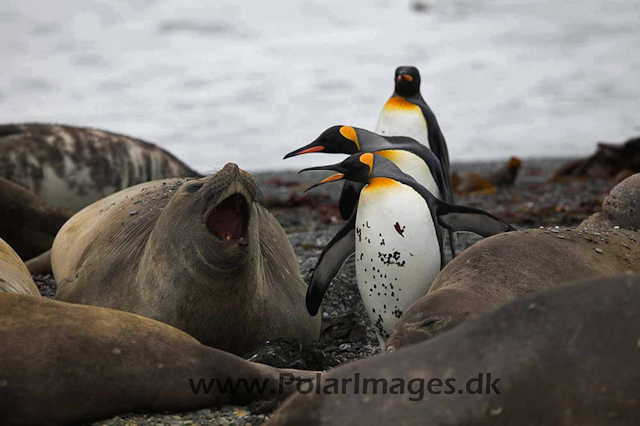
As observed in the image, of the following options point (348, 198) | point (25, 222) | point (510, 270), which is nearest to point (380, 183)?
point (510, 270)

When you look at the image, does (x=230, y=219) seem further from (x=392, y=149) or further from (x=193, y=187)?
(x=392, y=149)

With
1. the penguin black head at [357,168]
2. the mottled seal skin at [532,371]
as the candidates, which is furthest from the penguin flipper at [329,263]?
the mottled seal skin at [532,371]

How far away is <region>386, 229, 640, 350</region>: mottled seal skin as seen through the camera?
8.39 feet

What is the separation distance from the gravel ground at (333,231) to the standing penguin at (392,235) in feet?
0.92

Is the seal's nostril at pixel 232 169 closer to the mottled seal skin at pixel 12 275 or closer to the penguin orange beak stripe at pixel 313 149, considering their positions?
the penguin orange beak stripe at pixel 313 149

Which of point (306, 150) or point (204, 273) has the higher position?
point (306, 150)

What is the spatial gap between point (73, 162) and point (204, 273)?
4310mm

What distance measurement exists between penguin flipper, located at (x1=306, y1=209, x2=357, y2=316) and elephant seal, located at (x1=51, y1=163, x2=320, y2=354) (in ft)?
0.28

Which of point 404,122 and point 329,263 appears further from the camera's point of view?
point 404,122

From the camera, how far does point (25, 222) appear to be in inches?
201

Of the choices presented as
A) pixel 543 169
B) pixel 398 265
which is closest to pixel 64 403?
pixel 398 265

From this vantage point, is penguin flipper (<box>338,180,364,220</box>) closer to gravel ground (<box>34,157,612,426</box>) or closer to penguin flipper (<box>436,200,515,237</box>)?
gravel ground (<box>34,157,612,426</box>)

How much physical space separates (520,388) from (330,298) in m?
2.64

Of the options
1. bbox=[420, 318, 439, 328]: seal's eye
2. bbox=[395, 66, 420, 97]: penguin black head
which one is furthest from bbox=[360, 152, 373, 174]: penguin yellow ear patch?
bbox=[395, 66, 420, 97]: penguin black head
